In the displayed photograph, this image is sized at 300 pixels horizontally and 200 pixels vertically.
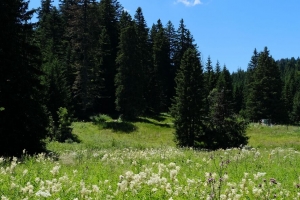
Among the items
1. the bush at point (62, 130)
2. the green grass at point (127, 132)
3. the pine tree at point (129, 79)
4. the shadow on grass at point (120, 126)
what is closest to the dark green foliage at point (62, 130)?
the bush at point (62, 130)

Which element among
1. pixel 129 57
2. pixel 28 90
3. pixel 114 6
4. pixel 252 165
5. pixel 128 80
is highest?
pixel 114 6

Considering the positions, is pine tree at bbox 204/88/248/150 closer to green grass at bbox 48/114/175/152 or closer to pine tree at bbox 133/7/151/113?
green grass at bbox 48/114/175/152

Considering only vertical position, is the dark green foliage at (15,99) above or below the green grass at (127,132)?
above

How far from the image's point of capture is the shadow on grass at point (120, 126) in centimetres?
4288

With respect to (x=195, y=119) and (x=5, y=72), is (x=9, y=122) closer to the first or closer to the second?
(x=5, y=72)

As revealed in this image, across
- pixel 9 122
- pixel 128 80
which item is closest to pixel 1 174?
pixel 9 122

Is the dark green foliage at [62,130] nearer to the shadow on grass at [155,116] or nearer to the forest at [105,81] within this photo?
the forest at [105,81]

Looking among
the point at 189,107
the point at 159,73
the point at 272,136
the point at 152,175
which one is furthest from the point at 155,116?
A: the point at 152,175

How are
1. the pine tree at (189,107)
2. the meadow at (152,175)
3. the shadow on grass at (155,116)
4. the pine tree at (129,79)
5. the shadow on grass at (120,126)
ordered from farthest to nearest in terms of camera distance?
1. the shadow on grass at (155,116)
2. the pine tree at (129,79)
3. the shadow on grass at (120,126)
4. the pine tree at (189,107)
5. the meadow at (152,175)

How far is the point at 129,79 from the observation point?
166 feet

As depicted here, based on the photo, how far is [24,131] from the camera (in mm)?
17562

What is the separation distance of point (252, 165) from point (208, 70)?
6785 cm

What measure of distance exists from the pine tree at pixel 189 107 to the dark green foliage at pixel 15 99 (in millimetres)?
18265

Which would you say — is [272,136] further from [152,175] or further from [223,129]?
[152,175]
